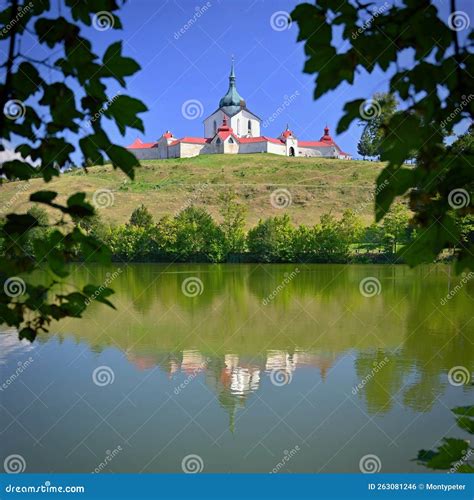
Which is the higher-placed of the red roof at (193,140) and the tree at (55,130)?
the red roof at (193,140)

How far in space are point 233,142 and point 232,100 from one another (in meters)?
8.43

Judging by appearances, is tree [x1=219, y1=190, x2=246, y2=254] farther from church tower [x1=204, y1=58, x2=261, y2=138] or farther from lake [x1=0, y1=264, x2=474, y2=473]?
church tower [x1=204, y1=58, x2=261, y2=138]

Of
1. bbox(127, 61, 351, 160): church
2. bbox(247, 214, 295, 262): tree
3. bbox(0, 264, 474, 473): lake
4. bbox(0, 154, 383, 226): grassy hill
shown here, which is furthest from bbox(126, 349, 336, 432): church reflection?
bbox(127, 61, 351, 160): church

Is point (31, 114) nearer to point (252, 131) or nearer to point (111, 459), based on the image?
point (111, 459)

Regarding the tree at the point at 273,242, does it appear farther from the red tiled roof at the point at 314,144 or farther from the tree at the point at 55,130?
the red tiled roof at the point at 314,144

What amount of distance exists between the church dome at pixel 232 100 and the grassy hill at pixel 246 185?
1522 centimetres

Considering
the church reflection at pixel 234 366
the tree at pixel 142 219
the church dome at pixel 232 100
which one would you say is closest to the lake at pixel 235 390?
the church reflection at pixel 234 366

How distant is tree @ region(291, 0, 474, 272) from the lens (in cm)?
103

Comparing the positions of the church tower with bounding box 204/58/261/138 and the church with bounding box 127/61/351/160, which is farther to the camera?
the church tower with bounding box 204/58/261/138

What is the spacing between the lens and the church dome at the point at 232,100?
76188 millimetres

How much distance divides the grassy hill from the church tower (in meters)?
13.9

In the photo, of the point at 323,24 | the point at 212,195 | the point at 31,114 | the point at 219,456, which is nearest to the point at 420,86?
the point at 323,24

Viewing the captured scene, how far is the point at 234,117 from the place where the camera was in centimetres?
7562

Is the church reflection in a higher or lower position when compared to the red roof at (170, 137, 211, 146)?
lower
